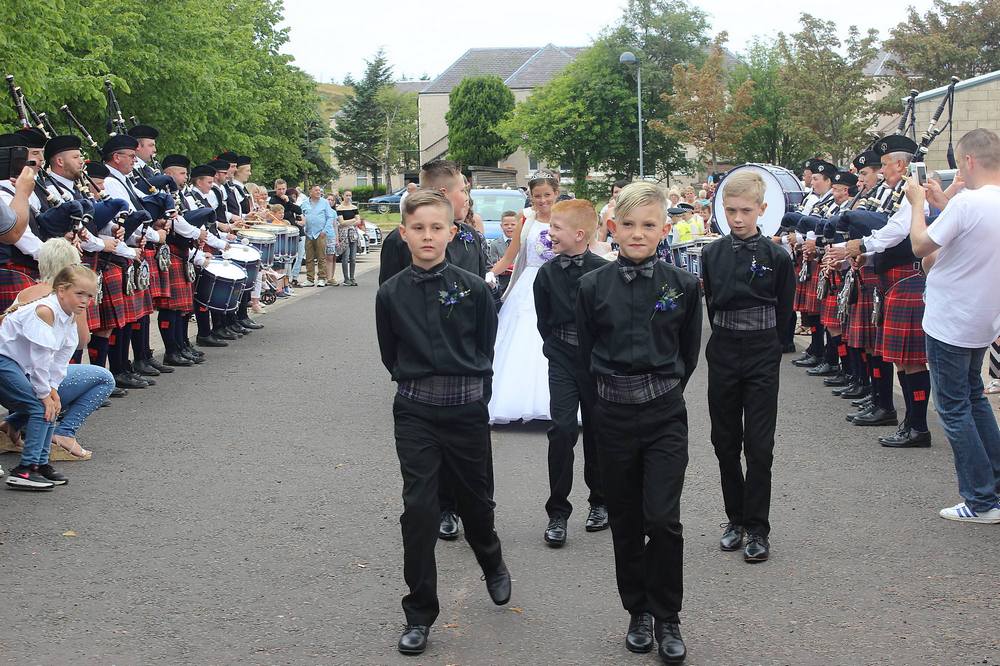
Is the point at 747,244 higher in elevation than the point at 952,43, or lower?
lower

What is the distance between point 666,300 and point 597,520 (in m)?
2.07

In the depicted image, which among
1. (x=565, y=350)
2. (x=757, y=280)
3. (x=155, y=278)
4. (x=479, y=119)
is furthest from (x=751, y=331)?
(x=479, y=119)

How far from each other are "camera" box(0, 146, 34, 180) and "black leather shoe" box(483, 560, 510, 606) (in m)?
5.76

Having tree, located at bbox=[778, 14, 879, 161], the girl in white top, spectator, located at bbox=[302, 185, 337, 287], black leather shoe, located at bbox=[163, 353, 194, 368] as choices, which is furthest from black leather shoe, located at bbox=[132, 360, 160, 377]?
tree, located at bbox=[778, 14, 879, 161]

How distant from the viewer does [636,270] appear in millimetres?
4820

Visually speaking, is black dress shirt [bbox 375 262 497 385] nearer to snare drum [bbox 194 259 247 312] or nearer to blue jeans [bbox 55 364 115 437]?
blue jeans [bbox 55 364 115 437]

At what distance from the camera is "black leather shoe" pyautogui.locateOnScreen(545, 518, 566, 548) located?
20.2 feet

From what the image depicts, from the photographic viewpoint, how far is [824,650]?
466 centimetres

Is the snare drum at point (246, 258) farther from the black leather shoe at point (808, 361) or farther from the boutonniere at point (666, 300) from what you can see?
the boutonniere at point (666, 300)

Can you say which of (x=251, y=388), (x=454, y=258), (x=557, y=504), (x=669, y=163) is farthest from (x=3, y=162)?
(x=669, y=163)

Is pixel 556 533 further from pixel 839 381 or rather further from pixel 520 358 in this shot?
pixel 839 381

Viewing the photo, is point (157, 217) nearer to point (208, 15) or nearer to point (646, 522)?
point (646, 522)

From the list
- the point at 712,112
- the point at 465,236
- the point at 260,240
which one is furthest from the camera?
the point at 712,112

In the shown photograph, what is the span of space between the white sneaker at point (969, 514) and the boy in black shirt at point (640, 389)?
8.25 feet
